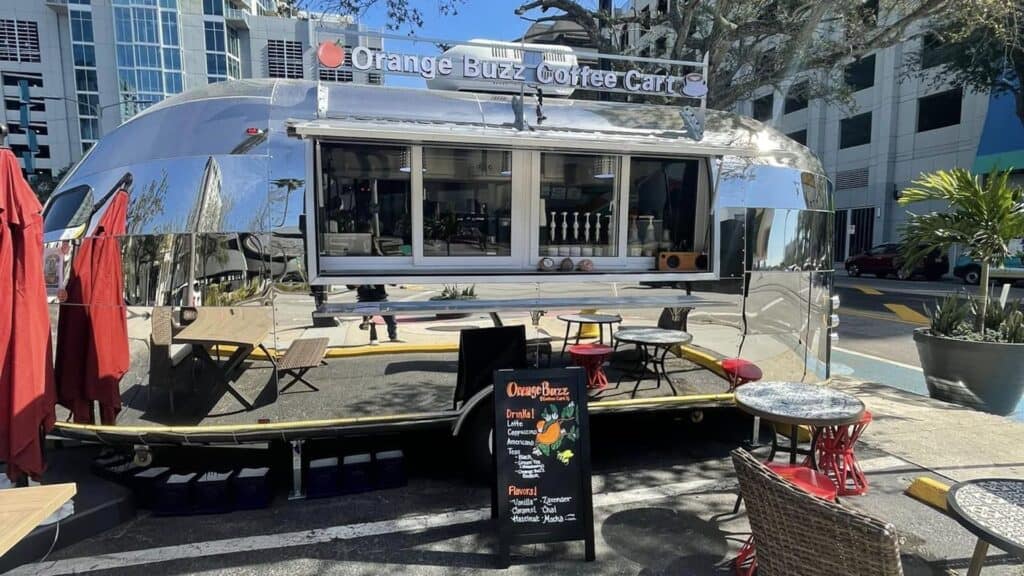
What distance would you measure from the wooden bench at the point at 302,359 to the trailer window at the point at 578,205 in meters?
1.93

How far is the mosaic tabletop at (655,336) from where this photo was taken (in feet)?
14.1

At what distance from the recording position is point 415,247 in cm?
426

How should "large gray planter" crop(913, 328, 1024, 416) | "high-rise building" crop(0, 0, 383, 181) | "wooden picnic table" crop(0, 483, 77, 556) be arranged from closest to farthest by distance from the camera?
"wooden picnic table" crop(0, 483, 77, 556), "large gray planter" crop(913, 328, 1024, 416), "high-rise building" crop(0, 0, 383, 181)

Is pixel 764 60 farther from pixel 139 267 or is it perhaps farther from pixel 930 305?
pixel 139 267

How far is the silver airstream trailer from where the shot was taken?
3531 mm

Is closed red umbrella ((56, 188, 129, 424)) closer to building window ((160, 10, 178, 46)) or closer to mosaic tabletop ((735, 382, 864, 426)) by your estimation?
mosaic tabletop ((735, 382, 864, 426))

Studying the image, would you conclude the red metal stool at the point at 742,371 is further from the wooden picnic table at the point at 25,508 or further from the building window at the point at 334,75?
the wooden picnic table at the point at 25,508

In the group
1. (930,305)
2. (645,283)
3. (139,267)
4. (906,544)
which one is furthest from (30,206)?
(930,305)

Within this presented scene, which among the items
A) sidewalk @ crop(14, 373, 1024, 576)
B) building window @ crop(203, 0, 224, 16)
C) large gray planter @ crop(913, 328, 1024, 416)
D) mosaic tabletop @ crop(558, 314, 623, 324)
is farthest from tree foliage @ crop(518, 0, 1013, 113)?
building window @ crop(203, 0, 224, 16)

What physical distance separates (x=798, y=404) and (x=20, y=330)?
185 inches

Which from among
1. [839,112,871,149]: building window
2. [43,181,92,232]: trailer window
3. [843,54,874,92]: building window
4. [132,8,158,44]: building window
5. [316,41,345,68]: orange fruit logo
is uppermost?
[132,8,158,44]: building window

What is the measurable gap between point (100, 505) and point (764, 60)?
1181cm

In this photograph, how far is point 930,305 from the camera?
13.4 meters

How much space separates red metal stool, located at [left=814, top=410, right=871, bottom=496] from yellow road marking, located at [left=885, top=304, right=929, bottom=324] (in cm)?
952
